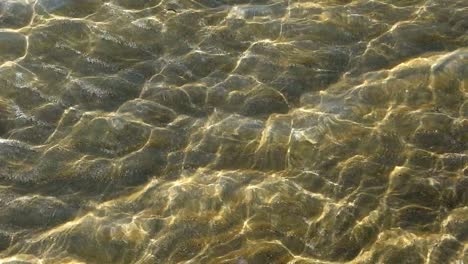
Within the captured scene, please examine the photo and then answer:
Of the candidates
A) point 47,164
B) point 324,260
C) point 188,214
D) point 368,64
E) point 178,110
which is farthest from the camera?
point 368,64

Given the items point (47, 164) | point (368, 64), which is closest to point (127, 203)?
point (47, 164)

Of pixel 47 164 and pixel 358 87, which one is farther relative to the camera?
pixel 358 87

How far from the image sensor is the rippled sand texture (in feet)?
18.3

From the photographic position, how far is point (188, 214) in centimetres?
578

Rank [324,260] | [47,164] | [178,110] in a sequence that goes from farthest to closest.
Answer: [178,110] < [47,164] < [324,260]

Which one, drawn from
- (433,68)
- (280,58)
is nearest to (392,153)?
(433,68)

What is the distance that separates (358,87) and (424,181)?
161cm

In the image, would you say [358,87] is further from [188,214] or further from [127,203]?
[127,203]

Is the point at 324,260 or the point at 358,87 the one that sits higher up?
the point at 358,87

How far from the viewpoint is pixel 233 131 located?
6.51 m

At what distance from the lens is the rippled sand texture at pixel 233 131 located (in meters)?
5.59

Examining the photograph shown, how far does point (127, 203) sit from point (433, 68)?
4456 millimetres

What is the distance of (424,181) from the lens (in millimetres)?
5949

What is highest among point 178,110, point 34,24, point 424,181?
point 34,24
